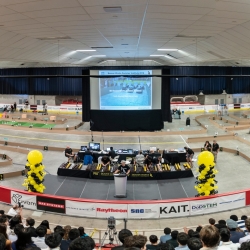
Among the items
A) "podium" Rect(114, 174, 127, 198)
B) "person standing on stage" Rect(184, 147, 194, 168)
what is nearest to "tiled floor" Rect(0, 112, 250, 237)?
"person standing on stage" Rect(184, 147, 194, 168)

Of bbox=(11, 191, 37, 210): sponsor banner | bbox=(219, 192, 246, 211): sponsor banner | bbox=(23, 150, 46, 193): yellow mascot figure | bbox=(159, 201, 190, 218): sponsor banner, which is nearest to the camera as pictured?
bbox=(159, 201, 190, 218): sponsor banner

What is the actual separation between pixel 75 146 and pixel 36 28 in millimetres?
9671

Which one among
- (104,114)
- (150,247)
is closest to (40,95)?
(104,114)

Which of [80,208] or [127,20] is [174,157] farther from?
[127,20]

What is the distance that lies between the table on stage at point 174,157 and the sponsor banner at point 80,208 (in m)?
7.18

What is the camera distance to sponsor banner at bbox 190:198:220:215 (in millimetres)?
10102

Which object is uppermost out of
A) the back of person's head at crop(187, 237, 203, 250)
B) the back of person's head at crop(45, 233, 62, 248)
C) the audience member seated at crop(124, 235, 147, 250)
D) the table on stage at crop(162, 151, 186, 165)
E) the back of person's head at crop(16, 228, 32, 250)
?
the audience member seated at crop(124, 235, 147, 250)

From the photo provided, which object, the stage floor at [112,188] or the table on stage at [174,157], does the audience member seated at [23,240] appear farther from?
the table on stage at [174,157]

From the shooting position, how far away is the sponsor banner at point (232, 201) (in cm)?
1034

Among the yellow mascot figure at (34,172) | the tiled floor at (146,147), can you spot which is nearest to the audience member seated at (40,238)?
the tiled floor at (146,147)

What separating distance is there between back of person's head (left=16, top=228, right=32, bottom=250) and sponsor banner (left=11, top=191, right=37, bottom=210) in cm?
617

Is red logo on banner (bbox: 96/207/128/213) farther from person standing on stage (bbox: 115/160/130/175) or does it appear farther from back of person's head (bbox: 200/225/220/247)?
back of person's head (bbox: 200/225/220/247)

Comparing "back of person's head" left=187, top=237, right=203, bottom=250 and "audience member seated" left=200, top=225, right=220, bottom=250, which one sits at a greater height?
"audience member seated" left=200, top=225, right=220, bottom=250

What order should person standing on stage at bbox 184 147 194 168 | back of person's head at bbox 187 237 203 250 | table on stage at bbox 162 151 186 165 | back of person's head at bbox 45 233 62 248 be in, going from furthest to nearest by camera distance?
table on stage at bbox 162 151 186 165 < person standing on stage at bbox 184 147 194 168 < back of person's head at bbox 45 233 62 248 < back of person's head at bbox 187 237 203 250
